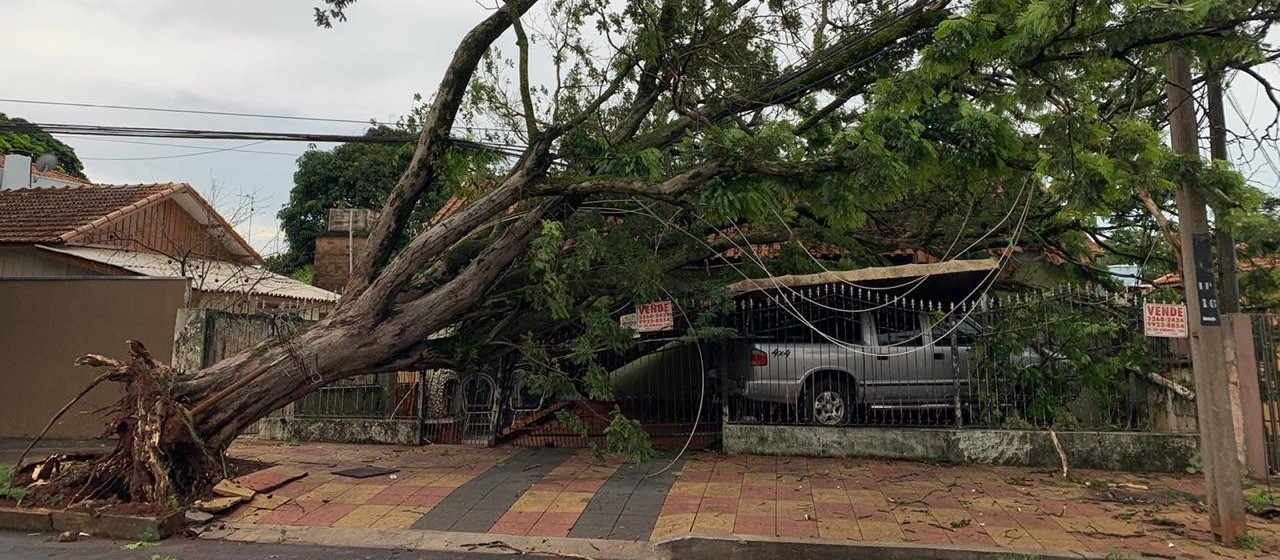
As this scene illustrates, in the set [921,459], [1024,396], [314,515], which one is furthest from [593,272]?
[1024,396]

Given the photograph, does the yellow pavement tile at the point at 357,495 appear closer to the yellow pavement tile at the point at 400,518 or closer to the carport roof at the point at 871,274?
the yellow pavement tile at the point at 400,518

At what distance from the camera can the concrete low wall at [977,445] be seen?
7801mm

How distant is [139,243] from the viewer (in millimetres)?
11328

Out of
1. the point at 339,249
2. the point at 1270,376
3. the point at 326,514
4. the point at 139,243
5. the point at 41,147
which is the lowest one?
the point at 326,514

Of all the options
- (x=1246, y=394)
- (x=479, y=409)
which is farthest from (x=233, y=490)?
(x=1246, y=394)

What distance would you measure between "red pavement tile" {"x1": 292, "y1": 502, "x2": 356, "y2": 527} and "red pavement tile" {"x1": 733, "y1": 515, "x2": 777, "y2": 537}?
11.5 ft

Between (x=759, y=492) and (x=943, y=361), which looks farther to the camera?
(x=943, y=361)

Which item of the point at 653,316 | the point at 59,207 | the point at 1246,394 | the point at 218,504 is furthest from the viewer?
the point at 59,207

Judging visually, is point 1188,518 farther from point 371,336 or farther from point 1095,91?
point 371,336

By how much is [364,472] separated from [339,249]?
1666 cm

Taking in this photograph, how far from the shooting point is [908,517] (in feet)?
20.3

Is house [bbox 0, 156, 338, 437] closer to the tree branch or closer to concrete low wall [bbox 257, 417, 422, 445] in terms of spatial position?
concrete low wall [bbox 257, 417, 422, 445]

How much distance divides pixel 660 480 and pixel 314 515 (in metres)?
3.36

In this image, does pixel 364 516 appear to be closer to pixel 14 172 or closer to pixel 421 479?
pixel 421 479
